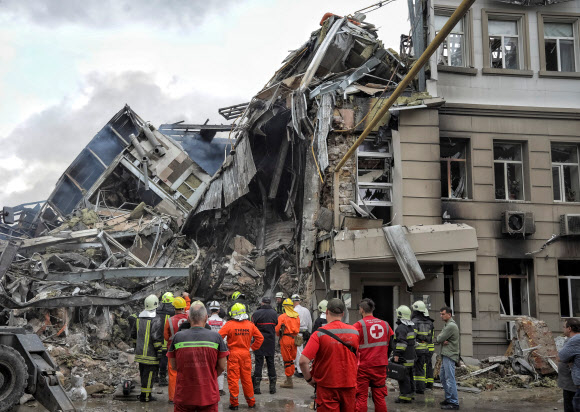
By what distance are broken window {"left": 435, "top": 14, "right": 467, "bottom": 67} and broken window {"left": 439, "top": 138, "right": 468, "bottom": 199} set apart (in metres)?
2.23

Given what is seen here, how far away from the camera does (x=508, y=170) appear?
1532cm

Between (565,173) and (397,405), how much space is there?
9.50m

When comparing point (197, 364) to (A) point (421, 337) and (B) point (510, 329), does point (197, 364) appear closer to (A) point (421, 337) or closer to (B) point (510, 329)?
(A) point (421, 337)

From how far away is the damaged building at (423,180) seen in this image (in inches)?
540

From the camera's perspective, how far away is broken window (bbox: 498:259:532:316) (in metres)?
14.6

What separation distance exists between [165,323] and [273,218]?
33.3 ft

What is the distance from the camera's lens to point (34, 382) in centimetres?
740

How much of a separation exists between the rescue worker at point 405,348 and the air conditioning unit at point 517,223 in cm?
600

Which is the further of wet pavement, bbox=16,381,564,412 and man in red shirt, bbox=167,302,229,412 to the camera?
wet pavement, bbox=16,381,564,412

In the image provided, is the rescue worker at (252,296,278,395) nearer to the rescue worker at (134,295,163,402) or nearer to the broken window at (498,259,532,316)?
the rescue worker at (134,295,163,402)

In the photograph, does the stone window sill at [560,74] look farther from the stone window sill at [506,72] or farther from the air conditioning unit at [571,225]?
the air conditioning unit at [571,225]

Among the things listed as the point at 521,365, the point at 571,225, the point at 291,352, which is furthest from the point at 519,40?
the point at 291,352

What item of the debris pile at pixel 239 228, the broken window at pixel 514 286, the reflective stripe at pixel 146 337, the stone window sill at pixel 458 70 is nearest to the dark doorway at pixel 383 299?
the debris pile at pixel 239 228

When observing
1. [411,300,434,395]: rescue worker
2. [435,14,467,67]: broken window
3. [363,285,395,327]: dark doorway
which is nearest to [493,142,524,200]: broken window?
→ [435,14,467,67]: broken window
